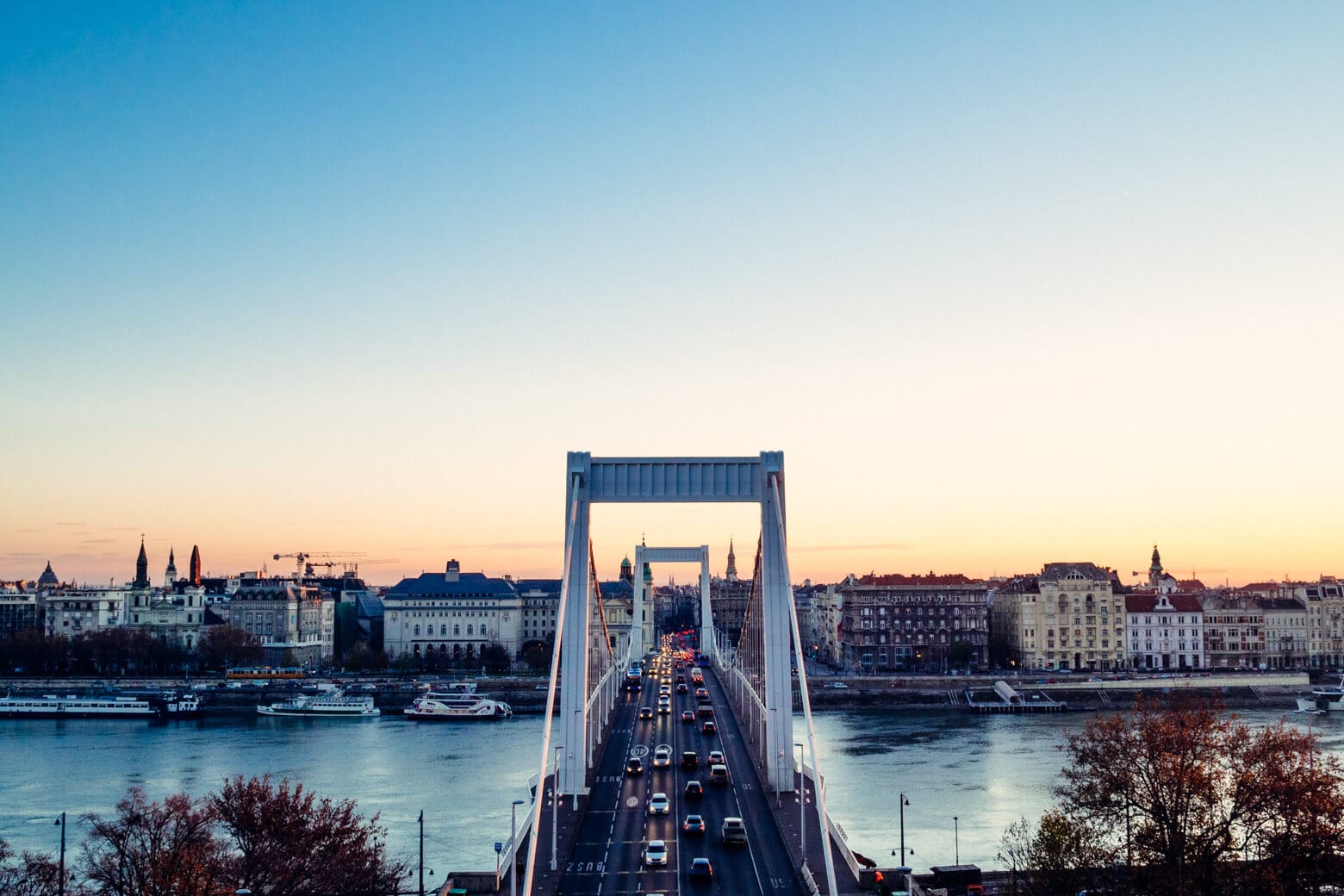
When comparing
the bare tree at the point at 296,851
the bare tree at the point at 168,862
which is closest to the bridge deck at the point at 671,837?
the bare tree at the point at 296,851

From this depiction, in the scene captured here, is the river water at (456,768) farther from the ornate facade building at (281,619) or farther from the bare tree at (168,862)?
the ornate facade building at (281,619)

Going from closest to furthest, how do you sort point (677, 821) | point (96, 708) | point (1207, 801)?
1. point (1207, 801)
2. point (677, 821)
3. point (96, 708)

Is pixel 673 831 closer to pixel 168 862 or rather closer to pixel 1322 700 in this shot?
pixel 168 862

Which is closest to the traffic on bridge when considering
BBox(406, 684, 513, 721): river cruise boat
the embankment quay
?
BBox(406, 684, 513, 721): river cruise boat

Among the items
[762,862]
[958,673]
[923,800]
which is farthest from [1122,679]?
[762,862]

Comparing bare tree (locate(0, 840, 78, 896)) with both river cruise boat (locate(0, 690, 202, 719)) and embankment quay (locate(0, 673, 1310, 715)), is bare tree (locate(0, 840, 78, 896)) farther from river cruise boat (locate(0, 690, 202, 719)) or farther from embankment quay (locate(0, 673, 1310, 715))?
river cruise boat (locate(0, 690, 202, 719))

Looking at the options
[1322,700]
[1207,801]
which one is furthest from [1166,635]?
[1207,801]
